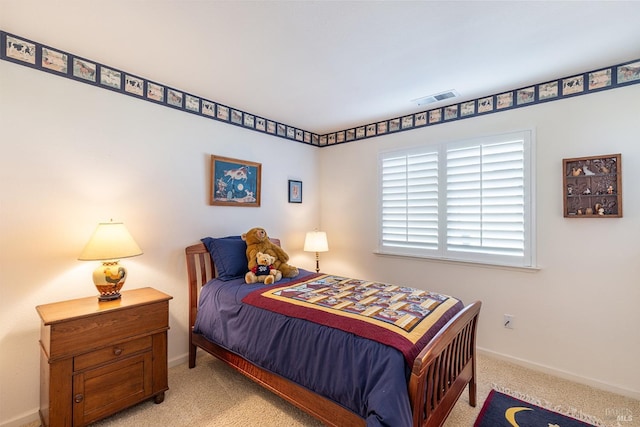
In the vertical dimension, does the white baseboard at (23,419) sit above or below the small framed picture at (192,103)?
below

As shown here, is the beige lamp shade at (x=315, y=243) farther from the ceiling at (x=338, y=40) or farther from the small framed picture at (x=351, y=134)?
the ceiling at (x=338, y=40)

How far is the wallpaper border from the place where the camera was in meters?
2.06

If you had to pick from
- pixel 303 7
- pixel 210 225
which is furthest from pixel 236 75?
pixel 210 225

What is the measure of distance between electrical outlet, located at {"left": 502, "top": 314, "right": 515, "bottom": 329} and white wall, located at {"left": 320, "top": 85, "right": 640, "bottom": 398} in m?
0.04

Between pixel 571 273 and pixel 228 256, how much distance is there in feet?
10.2

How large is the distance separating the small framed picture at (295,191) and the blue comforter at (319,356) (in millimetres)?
1717

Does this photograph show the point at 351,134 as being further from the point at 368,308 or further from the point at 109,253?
the point at 109,253

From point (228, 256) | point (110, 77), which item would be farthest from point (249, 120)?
point (228, 256)

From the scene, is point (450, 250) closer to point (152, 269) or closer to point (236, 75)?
point (236, 75)

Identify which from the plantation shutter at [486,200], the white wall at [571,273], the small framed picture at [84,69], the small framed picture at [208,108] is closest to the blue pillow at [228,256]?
the small framed picture at [208,108]

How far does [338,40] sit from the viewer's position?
1.99m

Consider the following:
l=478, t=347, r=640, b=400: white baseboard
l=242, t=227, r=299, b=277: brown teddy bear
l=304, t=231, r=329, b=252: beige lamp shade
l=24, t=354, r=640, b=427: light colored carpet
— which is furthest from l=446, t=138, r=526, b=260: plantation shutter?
l=242, t=227, r=299, b=277: brown teddy bear

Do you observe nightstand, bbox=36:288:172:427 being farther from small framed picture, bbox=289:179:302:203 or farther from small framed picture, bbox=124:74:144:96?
small framed picture, bbox=289:179:302:203

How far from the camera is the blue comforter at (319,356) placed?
4.54 ft
